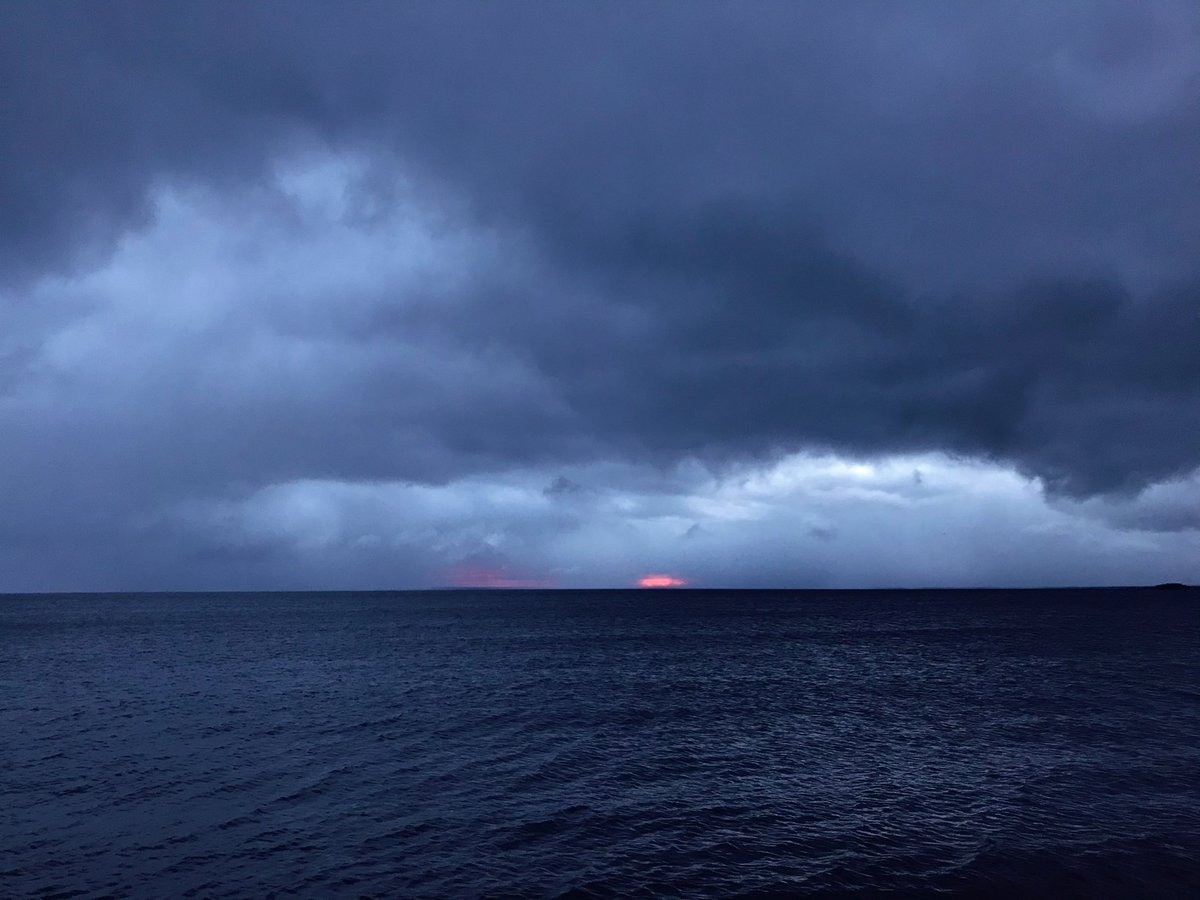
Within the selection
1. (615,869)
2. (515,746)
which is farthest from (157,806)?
(615,869)

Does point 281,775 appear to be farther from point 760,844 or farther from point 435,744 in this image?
point 760,844

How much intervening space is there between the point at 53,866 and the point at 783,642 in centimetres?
11506

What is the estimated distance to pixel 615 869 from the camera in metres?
29.0

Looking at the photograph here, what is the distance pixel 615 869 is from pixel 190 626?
184 metres

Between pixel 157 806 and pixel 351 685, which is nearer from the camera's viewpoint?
pixel 157 806

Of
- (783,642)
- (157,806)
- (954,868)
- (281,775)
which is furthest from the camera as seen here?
(783,642)

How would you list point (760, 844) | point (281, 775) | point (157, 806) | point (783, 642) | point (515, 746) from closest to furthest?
1. point (760, 844)
2. point (157, 806)
3. point (281, 775)
4. point (515, 746)
5. point (783, 642)

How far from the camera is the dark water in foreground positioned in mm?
28828

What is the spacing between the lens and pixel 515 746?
49.6 m

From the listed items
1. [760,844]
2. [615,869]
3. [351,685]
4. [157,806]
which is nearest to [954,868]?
[760,844]

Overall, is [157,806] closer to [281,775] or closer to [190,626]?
[281,775]

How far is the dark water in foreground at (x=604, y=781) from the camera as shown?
94.6 ft

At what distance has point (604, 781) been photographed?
4103 centimetres

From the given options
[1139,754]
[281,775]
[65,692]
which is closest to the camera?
[281,775]
